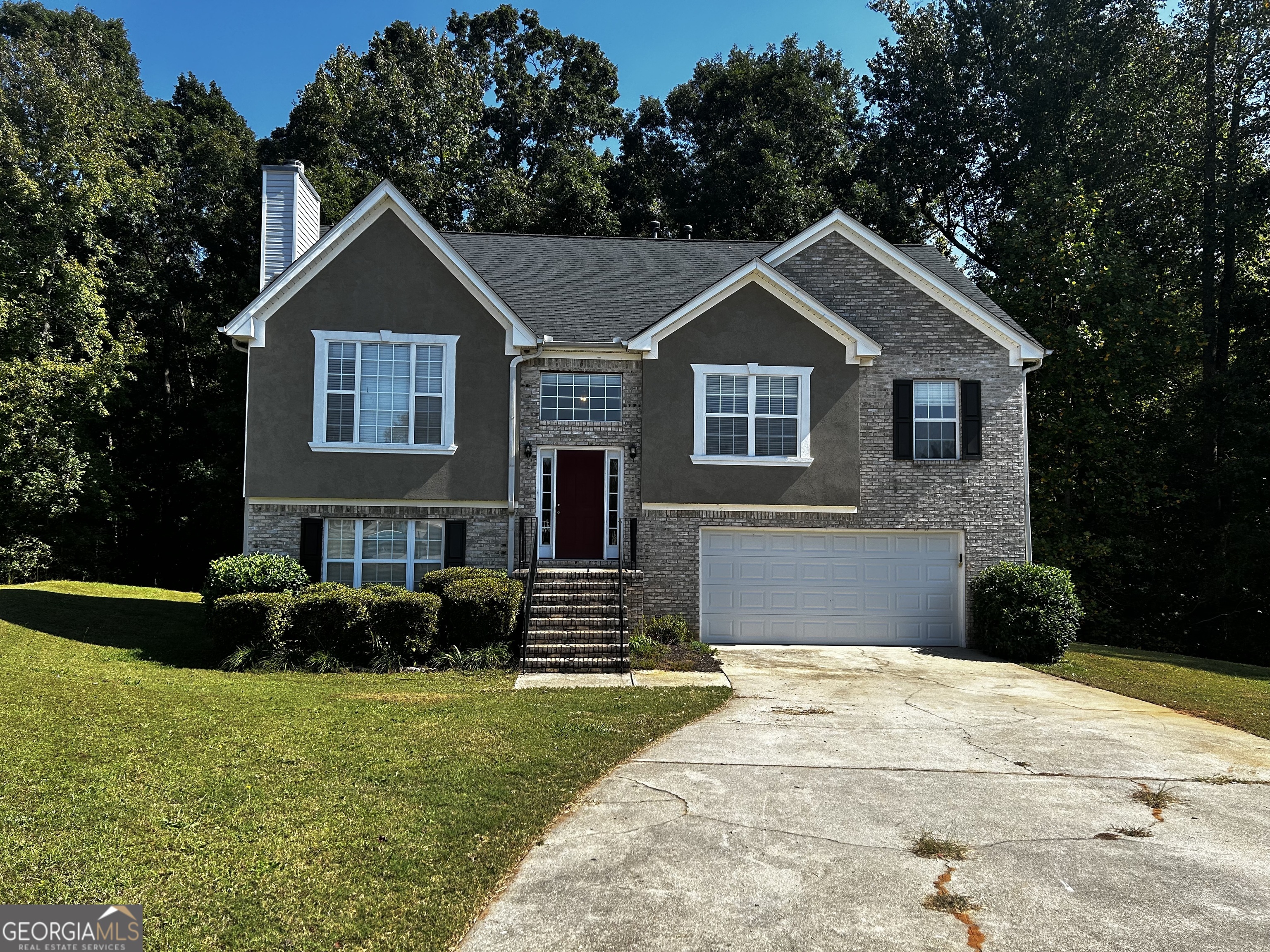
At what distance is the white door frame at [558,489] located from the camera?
53.8ft

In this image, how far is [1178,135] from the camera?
2639cm

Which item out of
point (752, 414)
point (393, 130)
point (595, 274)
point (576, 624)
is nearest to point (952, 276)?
point (752, 414)

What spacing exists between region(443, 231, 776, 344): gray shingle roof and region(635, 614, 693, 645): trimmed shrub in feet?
17.3

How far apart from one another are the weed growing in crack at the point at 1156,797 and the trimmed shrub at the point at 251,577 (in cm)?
1169

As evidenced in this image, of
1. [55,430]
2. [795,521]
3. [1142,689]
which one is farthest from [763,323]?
[55,430]

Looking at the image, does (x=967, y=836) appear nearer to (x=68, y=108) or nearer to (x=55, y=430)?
(x=55, y=430)

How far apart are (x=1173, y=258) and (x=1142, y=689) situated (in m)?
19.1

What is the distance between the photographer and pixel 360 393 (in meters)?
15.9

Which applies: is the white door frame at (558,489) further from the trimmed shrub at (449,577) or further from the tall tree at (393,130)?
the tall tree at (393,130)

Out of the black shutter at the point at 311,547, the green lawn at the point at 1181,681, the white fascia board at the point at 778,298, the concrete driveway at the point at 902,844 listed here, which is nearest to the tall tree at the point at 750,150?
the white fascia board at the point at 778,298

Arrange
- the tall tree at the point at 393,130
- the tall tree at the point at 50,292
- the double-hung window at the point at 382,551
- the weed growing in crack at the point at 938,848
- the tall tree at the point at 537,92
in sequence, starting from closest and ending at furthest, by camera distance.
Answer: the weed growing in crack at the point at 938,848, the double-hung window at the point at 382,551, the tall tree at the point at 50,292, the tall tree at the point at 393,130, the tall tree at the point at 537,92

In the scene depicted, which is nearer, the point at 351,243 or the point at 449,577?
→ the point at 449,577

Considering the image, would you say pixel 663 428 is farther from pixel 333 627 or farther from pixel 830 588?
pixel 333 627

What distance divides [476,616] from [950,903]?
31.3ft
